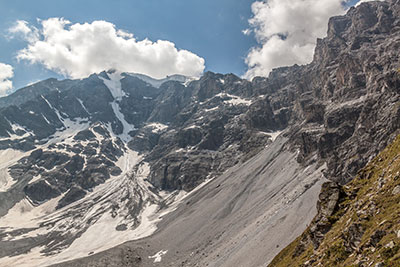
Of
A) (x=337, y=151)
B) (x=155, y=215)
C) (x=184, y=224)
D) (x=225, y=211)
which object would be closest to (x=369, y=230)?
(x=337, y=151)

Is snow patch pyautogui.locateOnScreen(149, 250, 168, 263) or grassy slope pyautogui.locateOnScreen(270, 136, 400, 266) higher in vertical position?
grassy slope pyautogui.locateOnScreen(270, 136, 400, 266)

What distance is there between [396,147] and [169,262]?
8011 centimetres

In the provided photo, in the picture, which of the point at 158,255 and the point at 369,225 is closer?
the point at 369,225

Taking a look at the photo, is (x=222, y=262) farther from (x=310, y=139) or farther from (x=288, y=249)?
(x=310, y=139)

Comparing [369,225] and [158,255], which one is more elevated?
[369,225]

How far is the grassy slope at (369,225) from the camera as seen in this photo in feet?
53.4

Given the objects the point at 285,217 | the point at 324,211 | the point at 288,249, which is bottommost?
the point at 285,217

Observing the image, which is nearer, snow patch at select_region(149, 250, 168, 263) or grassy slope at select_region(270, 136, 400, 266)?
grassy slope at select_region(270, 136, 400, 266)

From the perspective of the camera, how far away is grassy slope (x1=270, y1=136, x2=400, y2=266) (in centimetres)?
1627

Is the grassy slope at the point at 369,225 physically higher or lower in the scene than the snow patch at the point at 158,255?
higher

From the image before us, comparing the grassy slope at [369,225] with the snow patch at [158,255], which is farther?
the snow patch at [158,255]

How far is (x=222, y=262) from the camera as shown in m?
66.8

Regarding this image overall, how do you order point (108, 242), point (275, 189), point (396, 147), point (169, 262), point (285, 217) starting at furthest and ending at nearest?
point (108, 242)
point (275, 189)
point (169, 262)
point (285, 217)
point (396, 147)

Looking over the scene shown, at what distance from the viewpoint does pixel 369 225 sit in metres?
20.3
